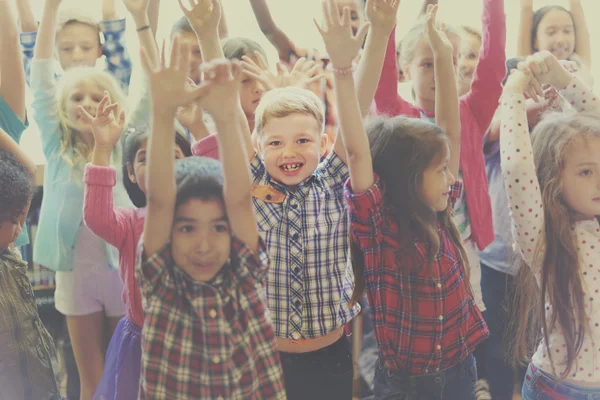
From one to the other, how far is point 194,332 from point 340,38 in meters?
0.66

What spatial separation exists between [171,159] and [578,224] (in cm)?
101

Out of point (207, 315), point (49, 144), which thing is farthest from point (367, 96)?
point (49, 144)

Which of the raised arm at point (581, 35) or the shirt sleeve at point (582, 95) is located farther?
the raised arm at point (581, 35)

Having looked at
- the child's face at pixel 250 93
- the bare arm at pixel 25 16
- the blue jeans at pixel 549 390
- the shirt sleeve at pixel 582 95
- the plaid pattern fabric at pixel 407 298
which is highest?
the bare arm at pixel 25 16

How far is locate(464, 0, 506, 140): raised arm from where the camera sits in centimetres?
178

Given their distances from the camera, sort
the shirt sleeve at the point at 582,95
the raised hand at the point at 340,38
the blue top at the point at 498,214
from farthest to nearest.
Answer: the blue top at the point at 498,214
the shirt sleeve at the point at 582,95
the raised hand at the point at 340,38


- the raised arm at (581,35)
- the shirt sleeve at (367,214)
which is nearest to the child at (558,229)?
the shirt sleeve at (367,214)

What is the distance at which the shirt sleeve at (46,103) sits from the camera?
61.5 inches

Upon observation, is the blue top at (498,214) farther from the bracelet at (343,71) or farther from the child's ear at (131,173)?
the child's ear at (131,173)

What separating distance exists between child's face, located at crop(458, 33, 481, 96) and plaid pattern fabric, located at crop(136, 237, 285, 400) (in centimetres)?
94

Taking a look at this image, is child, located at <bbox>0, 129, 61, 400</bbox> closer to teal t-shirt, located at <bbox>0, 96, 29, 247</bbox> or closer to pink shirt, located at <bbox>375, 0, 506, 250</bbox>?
teal t-shirt, located at <bbox>0, 96, 29, 247</bbox>

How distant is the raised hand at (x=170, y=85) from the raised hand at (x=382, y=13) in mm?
440

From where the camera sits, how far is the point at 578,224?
5.49 ft

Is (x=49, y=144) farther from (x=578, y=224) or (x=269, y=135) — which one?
(x=578, y=224)
